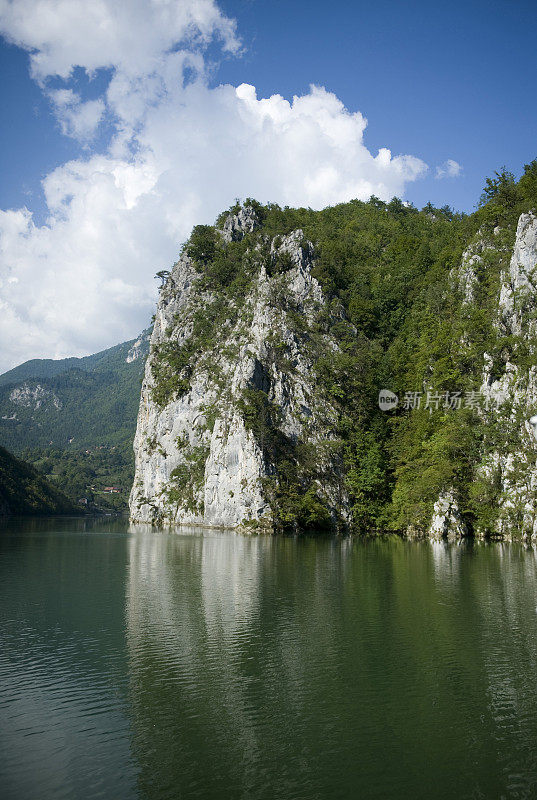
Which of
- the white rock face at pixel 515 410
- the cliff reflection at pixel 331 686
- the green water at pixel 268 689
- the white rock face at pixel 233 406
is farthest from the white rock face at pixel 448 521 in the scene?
the green water at pixel 268 689

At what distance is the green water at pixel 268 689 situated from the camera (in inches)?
388

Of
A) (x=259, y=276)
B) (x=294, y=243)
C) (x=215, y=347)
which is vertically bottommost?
(x=215, y=347)

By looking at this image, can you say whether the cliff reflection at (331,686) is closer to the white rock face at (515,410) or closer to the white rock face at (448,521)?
the white rock face at (515,410)

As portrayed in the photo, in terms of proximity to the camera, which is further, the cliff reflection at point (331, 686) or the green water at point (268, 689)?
the cliff reflection at point (331, 686)

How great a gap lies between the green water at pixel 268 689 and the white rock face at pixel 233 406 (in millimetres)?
38838

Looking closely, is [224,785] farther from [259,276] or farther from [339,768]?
[259,276]

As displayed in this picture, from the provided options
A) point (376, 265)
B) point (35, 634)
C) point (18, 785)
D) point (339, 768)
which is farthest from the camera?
point (376, 265)

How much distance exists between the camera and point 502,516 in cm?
5094

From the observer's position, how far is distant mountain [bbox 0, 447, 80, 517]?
13075cm

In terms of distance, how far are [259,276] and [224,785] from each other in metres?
79.5

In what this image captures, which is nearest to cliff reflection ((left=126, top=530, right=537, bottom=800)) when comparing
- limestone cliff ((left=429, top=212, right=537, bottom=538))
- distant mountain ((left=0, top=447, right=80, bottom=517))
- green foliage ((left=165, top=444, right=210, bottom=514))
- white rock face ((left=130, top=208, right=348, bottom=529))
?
limestone cliff ((left=429, top=212, right=537, bottom=538))

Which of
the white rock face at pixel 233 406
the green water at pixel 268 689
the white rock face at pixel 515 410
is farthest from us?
the white rock face at pixel 233 406

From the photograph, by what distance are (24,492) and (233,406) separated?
291ft

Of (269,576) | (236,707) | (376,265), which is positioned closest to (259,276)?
(376,265)
